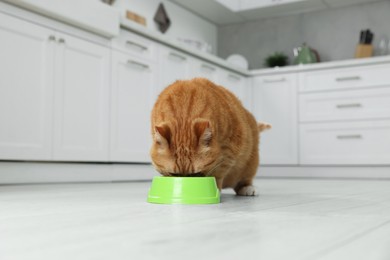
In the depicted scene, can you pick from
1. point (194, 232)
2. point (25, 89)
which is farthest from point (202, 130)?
point (25, 89)

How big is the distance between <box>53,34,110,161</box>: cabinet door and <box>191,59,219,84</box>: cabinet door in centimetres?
106

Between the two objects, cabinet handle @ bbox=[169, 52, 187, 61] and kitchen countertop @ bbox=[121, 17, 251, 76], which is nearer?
kitchen countertop @ bbox=[121, 17, 251, 76]

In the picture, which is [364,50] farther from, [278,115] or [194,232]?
[194,232]

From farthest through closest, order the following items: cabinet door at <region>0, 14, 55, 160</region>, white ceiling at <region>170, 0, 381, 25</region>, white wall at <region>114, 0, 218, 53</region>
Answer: white ceiling at <region>170, 0, 381, 25</region> → white wall at <region>114, 0, 218, 53</region> → cabinet door at <region>0, 14, 55, 160</region>

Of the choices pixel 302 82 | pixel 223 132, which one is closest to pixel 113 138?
pixel 223 132

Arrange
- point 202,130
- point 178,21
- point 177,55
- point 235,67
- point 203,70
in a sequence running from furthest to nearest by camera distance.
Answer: point 178,21 → point 235,67 → point 203,70 → point 177,55 → point 202,130

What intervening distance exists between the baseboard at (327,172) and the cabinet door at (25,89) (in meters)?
2.53

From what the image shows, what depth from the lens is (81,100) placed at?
9.39 feet

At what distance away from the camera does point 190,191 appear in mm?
1350

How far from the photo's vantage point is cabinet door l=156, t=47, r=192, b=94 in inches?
141

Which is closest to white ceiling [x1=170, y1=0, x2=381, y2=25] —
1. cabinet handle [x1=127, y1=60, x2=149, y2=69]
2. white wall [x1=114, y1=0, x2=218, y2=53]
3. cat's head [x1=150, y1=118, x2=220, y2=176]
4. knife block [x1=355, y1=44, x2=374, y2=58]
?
white wall [x1=114, y1=0, x2=218, y2=53]

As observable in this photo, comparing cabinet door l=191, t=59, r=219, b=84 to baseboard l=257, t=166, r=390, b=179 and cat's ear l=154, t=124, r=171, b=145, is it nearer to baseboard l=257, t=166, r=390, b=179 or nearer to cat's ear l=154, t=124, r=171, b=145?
baseboard l=257, t=166, r=390, b=179

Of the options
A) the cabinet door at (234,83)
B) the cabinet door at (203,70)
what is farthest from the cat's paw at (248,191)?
the cabinet door at (234,83)

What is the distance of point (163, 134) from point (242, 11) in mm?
4101
